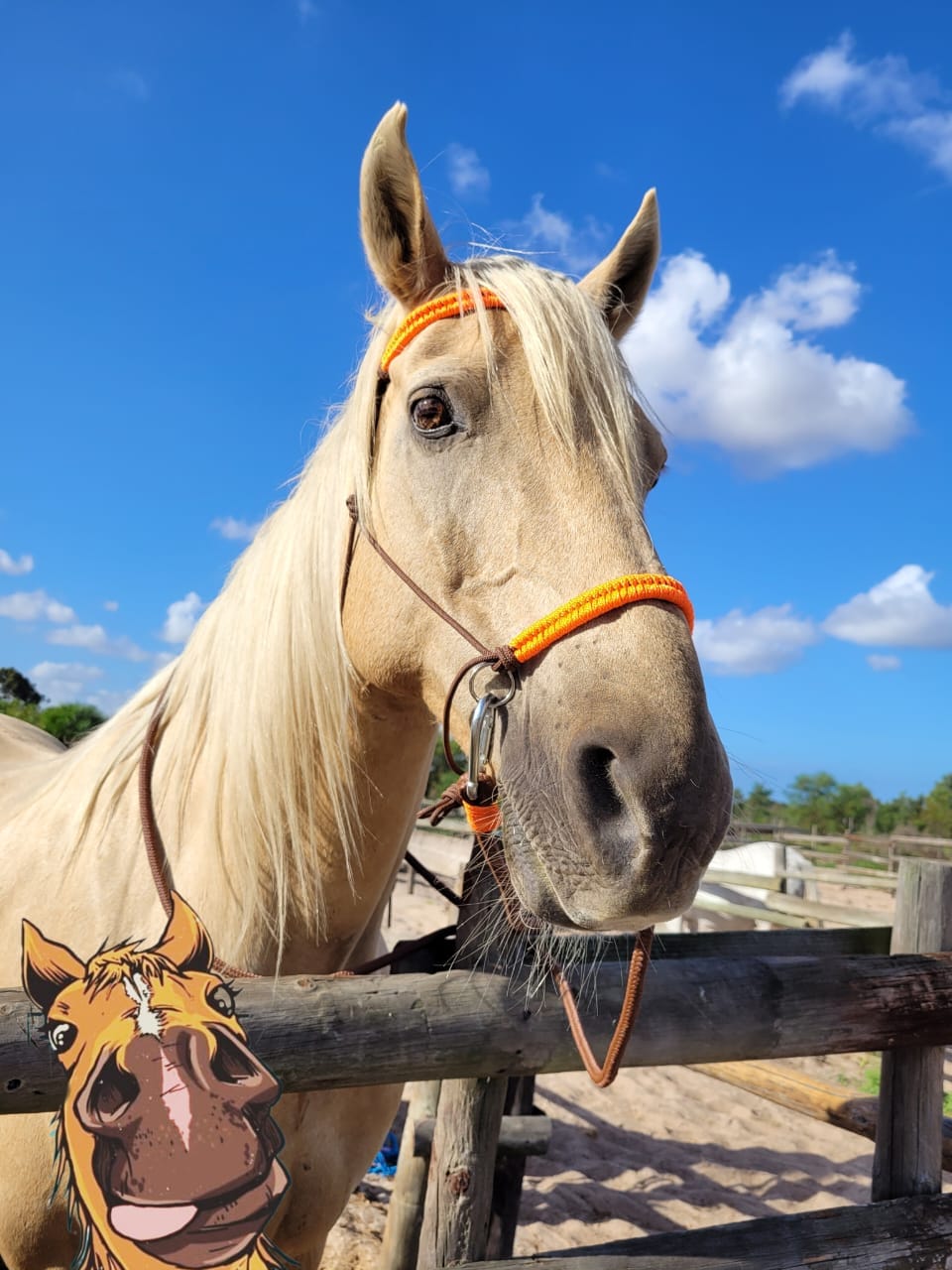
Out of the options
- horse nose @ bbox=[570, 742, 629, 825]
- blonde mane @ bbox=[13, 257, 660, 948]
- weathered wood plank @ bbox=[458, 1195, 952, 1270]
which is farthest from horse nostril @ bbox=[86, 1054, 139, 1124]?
horse nose @ bbox=[570, 742, 629, 825]

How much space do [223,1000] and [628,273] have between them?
2.03 metres

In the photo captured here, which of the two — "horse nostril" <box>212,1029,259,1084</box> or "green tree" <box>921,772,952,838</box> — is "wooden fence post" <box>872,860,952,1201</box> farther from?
"green tree" <box>921,772,952,838</box>

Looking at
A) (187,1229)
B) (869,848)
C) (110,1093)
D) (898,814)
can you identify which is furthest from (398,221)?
(898,814)

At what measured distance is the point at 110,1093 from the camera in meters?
1.61

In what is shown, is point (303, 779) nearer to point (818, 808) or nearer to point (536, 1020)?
point (536, 1020)

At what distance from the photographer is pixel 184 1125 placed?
1.64m

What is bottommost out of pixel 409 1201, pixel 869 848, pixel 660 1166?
pixel 660 1166

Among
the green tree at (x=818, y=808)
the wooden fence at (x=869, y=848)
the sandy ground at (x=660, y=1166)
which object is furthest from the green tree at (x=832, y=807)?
the sandy ground at (x=660, y=1166)

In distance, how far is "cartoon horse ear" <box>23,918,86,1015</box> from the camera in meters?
1.62

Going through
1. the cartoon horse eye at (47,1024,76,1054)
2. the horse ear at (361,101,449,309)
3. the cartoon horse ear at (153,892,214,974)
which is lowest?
the cartoon horse eye at (47,1024,76,1054)

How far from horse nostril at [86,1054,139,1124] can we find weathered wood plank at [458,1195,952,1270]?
0.81 m

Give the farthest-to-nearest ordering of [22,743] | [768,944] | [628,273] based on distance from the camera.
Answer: [22,743] → [768,944] → [628,273]

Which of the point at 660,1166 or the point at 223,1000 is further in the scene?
the point at 660,1166

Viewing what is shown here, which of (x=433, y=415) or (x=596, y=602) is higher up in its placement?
(x=433, y=415)
